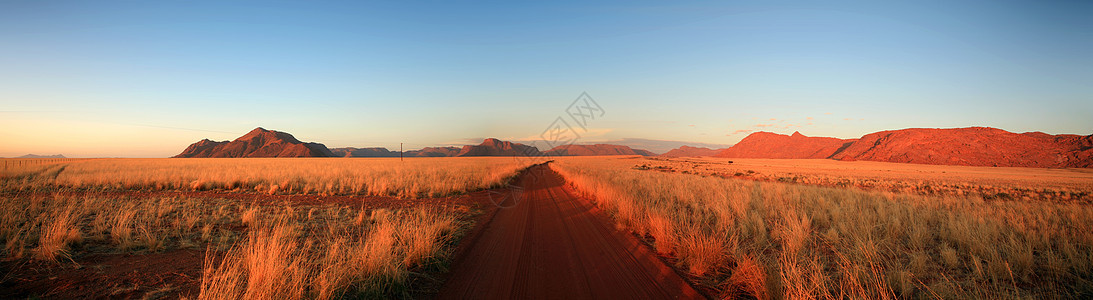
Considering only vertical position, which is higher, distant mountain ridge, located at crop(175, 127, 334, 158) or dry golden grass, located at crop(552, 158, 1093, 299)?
distant mountain ridge, located at crop(175, 127, 334, 158)

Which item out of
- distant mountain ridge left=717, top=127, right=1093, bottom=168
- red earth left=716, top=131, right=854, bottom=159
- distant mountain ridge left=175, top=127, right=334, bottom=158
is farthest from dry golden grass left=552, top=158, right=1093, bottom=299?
red earth left=716, top=131, right=854, bottom=159

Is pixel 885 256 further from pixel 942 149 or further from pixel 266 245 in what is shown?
pixel 942 149

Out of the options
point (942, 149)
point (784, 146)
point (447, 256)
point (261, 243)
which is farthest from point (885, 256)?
point (784, 146)

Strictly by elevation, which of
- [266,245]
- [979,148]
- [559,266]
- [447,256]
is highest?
[979,148]

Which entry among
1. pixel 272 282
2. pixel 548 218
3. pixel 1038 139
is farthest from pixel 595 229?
pixel 1038 139

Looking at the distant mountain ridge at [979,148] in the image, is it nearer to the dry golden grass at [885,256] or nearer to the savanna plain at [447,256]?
the dry golden grass at [885,256]

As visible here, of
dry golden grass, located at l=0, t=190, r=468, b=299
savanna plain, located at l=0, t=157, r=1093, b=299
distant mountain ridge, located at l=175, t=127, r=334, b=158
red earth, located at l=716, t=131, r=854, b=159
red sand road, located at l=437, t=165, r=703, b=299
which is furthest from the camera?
red earth, located at l=716, t=131, r=854, b=159

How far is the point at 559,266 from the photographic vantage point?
16.5ft

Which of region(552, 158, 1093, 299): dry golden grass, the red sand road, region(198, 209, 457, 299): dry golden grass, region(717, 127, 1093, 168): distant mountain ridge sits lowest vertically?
the red sand road

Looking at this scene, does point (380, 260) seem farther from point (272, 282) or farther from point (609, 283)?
point (609, 283)

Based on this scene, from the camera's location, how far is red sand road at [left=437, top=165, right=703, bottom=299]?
13.1ft

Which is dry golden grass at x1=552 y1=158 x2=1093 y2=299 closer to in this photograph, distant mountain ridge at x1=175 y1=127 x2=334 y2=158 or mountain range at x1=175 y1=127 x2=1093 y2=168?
mountain range at x1=175 y1=127 x2=1093 y2=168

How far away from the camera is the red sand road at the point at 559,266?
13.1 feet

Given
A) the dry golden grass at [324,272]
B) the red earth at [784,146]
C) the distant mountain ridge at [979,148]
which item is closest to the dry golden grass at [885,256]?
the dry golden grass at [324,272]
